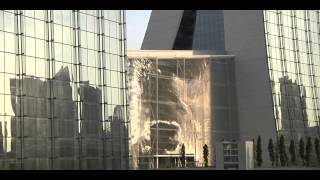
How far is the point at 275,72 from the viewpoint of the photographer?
5928 cm

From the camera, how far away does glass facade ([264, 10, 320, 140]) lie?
5906 centimetres

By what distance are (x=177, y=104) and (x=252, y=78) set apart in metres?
10.2

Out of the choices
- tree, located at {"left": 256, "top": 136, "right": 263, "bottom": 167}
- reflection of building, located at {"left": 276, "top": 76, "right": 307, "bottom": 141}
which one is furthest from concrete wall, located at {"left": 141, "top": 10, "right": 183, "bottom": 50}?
tree, located at {"left": 256, "top": 136, "right": 263, "bottom": 167}

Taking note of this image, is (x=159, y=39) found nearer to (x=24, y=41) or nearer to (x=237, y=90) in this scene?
(x=237, y=90)

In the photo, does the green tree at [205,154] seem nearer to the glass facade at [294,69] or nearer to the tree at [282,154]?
the tree at [282,154]

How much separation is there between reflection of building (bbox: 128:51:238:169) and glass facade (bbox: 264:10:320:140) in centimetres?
534

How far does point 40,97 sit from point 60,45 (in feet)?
14.6

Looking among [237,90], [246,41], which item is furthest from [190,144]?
[246,41]

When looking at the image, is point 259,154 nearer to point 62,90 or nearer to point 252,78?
point 252,78

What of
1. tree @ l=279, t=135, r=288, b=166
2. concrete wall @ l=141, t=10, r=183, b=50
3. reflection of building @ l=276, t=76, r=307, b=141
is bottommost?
tree @ l=279, t=135, r=288, b=166

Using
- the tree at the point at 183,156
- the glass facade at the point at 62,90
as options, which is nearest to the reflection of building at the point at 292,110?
the tree at the point at 183,156

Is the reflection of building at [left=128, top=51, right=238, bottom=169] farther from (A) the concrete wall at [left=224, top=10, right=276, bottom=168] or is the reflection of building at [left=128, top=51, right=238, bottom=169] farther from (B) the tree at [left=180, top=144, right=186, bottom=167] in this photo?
(A) the concrete wall at [left=224, top=10, right=276, bottom=168]

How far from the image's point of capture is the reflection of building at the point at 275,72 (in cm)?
5869
